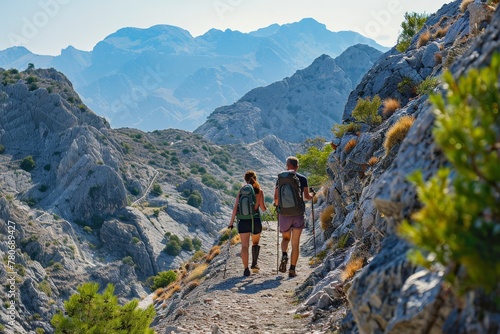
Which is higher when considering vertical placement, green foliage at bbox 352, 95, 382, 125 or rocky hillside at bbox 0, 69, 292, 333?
rocky hillside at bbox 0, 69, 292, 333

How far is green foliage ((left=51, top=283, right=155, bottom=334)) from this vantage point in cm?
964

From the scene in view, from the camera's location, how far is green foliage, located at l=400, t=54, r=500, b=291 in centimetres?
262

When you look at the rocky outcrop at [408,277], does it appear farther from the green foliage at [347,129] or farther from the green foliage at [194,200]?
the green foliage at [194,200]

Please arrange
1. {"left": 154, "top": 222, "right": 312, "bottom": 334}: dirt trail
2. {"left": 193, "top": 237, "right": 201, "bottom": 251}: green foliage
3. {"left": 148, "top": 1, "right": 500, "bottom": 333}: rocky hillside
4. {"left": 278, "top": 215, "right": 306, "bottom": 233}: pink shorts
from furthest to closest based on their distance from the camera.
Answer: {"left": 193, "top": 237, "right": 201, "bottom": 251}: green foliage → {"left": 278, "top": 215, "right": 306, "bottom": 233}: pink shorts → {"left": 154, "top": 222, "right": 312, "bottom": 334}: dirt trail → {"left": 148, "top": 1, "right": 500, "bottom": 333}: rocky hillside

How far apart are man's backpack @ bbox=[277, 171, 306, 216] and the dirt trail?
218 centimetres

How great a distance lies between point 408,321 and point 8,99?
112 meters

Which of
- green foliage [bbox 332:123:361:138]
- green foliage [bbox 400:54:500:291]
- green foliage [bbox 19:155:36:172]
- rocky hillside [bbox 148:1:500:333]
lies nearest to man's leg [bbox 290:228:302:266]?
rocky hillside [bbox 148:1:500:333]

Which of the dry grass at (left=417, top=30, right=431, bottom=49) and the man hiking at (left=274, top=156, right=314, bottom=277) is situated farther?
the dry grass at (left=417, top=30, right=431, bottom=49)

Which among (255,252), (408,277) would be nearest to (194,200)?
(255,252)

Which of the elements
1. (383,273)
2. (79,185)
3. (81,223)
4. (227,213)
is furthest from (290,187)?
(227,213)

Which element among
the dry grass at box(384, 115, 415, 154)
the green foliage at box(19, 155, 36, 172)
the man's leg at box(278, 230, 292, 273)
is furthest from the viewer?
the green foliage at box(19, 155, 36, 172)

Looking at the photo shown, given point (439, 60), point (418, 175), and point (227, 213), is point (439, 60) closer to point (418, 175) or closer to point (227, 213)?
point (418, 175)

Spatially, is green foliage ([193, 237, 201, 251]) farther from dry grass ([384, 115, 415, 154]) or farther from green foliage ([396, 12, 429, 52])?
dry grass ([384, 115, 415, 154])

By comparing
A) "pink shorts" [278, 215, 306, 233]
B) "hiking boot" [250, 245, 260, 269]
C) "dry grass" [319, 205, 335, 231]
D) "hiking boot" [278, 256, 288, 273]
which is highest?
"dry grass" [319, 205, 335, 231]
